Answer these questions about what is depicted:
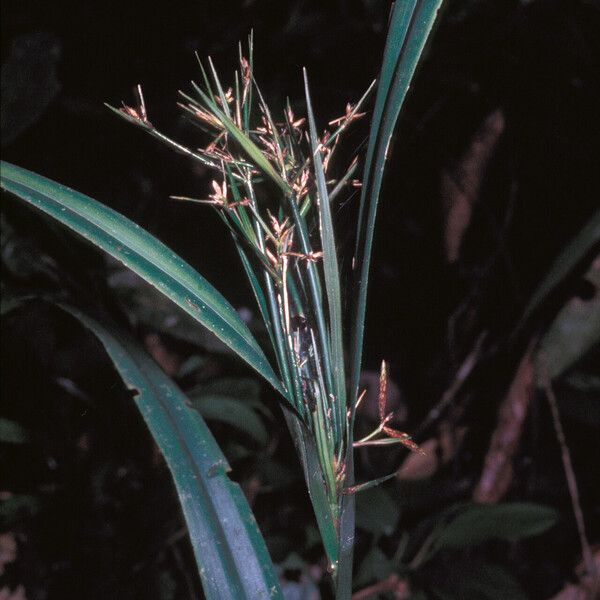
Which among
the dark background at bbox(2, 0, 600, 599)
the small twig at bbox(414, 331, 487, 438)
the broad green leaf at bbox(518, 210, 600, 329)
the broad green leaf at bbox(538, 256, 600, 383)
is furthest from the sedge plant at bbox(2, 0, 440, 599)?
the small twig at bbox(414, 331, 487, 438)

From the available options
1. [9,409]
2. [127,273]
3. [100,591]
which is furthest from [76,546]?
[127,273]

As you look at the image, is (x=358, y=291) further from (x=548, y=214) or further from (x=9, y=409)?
(x=548, y=214)

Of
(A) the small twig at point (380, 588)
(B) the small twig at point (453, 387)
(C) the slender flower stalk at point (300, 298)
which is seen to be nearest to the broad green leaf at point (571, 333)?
(B) the small twig at point (453, 387)

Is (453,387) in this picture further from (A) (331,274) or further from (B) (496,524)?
(A) (331,274)

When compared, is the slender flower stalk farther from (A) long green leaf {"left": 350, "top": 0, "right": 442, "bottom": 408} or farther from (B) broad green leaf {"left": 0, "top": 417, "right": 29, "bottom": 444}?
(B) broad green leaf {"left": 0, "top": 417, "right": 29, "bottom": 444}

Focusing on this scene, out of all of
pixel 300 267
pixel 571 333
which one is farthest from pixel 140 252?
pixel 571 333

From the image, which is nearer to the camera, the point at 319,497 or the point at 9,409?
the point at 319,497
